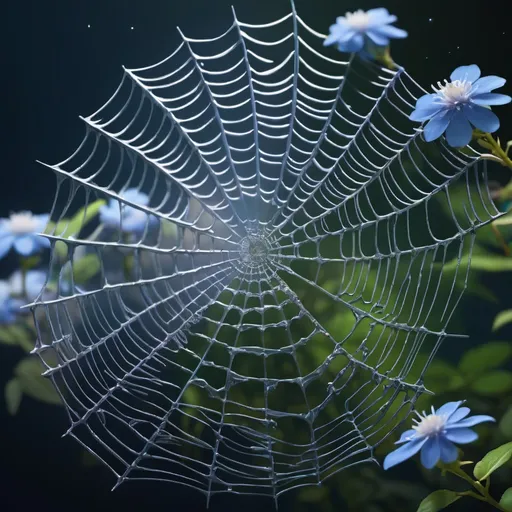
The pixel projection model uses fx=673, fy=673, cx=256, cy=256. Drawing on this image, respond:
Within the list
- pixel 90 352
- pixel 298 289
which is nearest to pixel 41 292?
pixel 90 352

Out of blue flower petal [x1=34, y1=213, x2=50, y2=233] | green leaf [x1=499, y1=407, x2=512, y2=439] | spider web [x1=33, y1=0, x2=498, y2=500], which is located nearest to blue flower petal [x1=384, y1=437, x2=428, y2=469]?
spider web [x1=33, y1=0, x2=498, y2=500]

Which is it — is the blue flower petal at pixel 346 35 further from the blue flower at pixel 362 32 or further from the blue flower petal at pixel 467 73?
the blue flower petal at pixel 467 73

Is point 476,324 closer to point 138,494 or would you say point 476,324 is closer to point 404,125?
point 404,125

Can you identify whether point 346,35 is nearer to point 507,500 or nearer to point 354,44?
point 354,44

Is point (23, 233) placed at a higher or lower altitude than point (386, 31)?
lower

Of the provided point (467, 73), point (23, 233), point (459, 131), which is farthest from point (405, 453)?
point (23, 233)

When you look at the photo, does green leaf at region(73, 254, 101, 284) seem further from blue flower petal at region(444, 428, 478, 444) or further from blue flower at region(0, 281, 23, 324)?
blue flower petal at region(444, 428, 478, 444)
